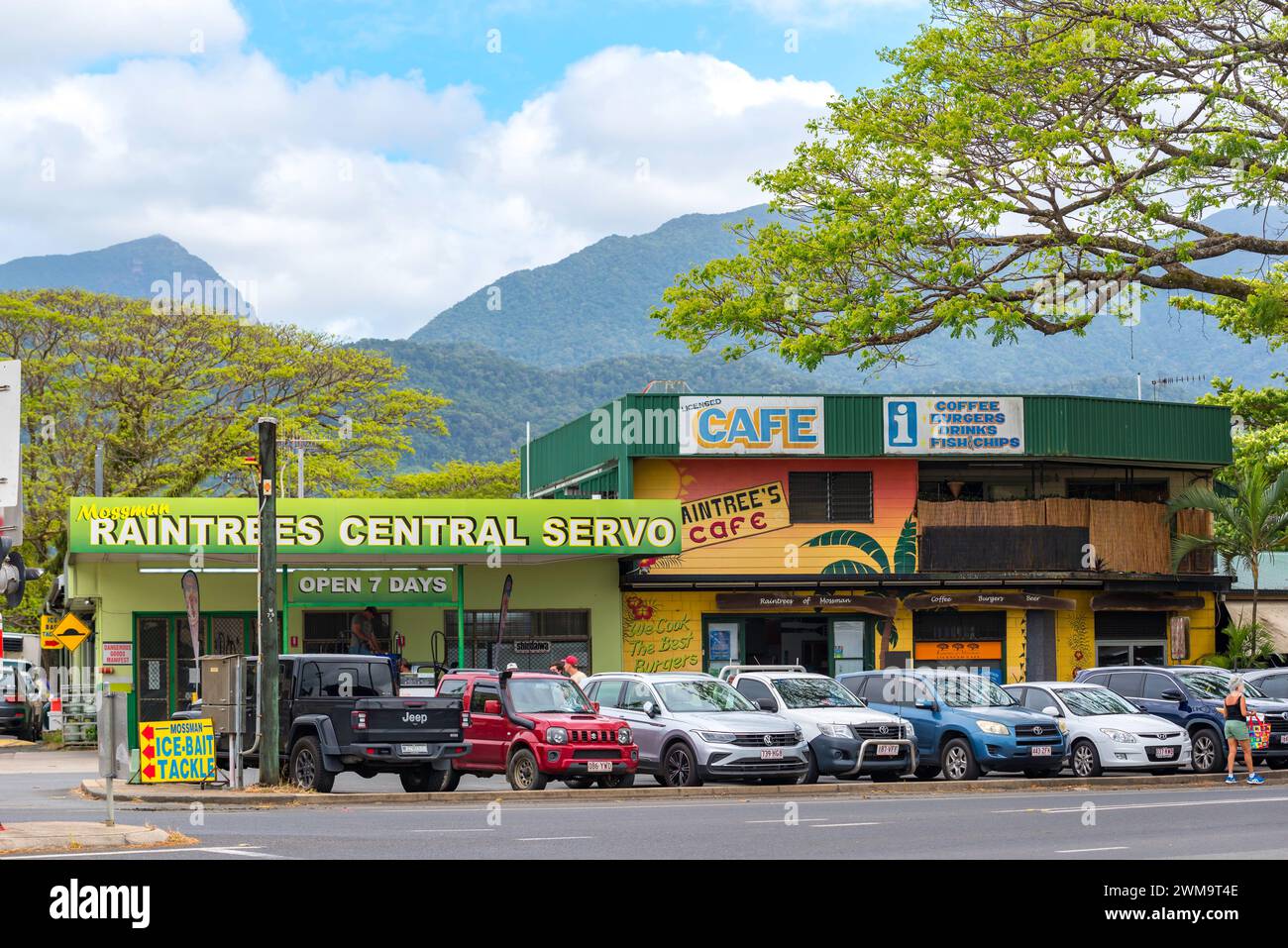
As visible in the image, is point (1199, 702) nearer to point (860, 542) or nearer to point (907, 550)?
point (907, 550)

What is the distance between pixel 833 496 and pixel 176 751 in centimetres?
2161

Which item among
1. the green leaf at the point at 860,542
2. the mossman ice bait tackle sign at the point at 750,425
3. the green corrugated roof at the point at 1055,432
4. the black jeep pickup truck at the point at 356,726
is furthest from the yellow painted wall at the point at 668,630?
the black jeep pickup truck at the point at 356,726

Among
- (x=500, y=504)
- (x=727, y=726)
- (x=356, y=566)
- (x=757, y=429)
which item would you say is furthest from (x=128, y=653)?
(x=727, y=726)

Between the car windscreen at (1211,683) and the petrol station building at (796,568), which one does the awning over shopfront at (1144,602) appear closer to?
the petrol station building at (796,568)

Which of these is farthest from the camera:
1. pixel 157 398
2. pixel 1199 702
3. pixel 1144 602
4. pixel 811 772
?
pixel 157 398

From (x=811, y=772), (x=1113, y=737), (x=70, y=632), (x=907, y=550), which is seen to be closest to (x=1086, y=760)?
(x=1113, y=737)

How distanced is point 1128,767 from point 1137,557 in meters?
16.8

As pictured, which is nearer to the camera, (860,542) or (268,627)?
(268,627)

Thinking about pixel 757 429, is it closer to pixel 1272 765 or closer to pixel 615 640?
pixel 615 640

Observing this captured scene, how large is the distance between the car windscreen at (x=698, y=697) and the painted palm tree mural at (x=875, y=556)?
15.7 meters

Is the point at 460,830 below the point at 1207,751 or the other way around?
the other way around

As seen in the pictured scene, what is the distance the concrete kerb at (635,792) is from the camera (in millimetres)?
22516

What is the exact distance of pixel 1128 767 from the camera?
2714 centimetres

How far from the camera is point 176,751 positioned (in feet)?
74.4
